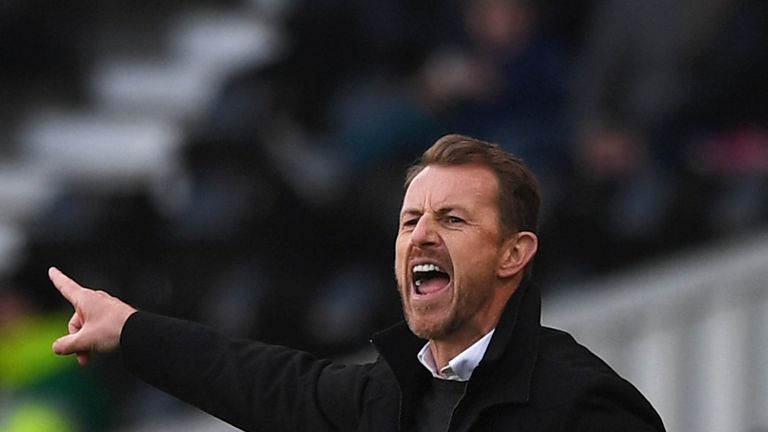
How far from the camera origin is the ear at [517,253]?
2.92 meters

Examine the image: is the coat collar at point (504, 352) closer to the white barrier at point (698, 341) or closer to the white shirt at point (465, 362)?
the white shirt at point (465, 362)

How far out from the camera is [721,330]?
5785 mm

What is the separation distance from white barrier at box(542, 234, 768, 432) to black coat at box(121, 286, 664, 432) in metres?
2.76

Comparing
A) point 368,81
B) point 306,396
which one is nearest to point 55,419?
point 368,81

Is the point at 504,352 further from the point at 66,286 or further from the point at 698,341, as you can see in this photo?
the point at 698,341

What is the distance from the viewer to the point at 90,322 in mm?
3111

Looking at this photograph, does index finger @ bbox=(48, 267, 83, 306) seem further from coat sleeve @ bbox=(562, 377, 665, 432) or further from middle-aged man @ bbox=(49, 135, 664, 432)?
coat sleeve @ bbox=(562, 377, 665, 432)

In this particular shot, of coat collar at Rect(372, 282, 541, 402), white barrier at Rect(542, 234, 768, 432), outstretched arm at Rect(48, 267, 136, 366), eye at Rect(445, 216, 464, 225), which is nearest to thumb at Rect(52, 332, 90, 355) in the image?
outstretched arm at Rect(48, 267, 136, 366)

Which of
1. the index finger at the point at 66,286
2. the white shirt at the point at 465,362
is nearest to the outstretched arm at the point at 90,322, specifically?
the index finger at the point at 66,286

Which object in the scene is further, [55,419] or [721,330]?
[55,419]

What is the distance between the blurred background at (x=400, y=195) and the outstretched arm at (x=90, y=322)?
9.38 ft

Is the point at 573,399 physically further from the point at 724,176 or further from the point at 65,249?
the point at 65,249

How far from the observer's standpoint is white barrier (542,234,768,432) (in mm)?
5758

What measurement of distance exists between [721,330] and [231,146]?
202 cm
